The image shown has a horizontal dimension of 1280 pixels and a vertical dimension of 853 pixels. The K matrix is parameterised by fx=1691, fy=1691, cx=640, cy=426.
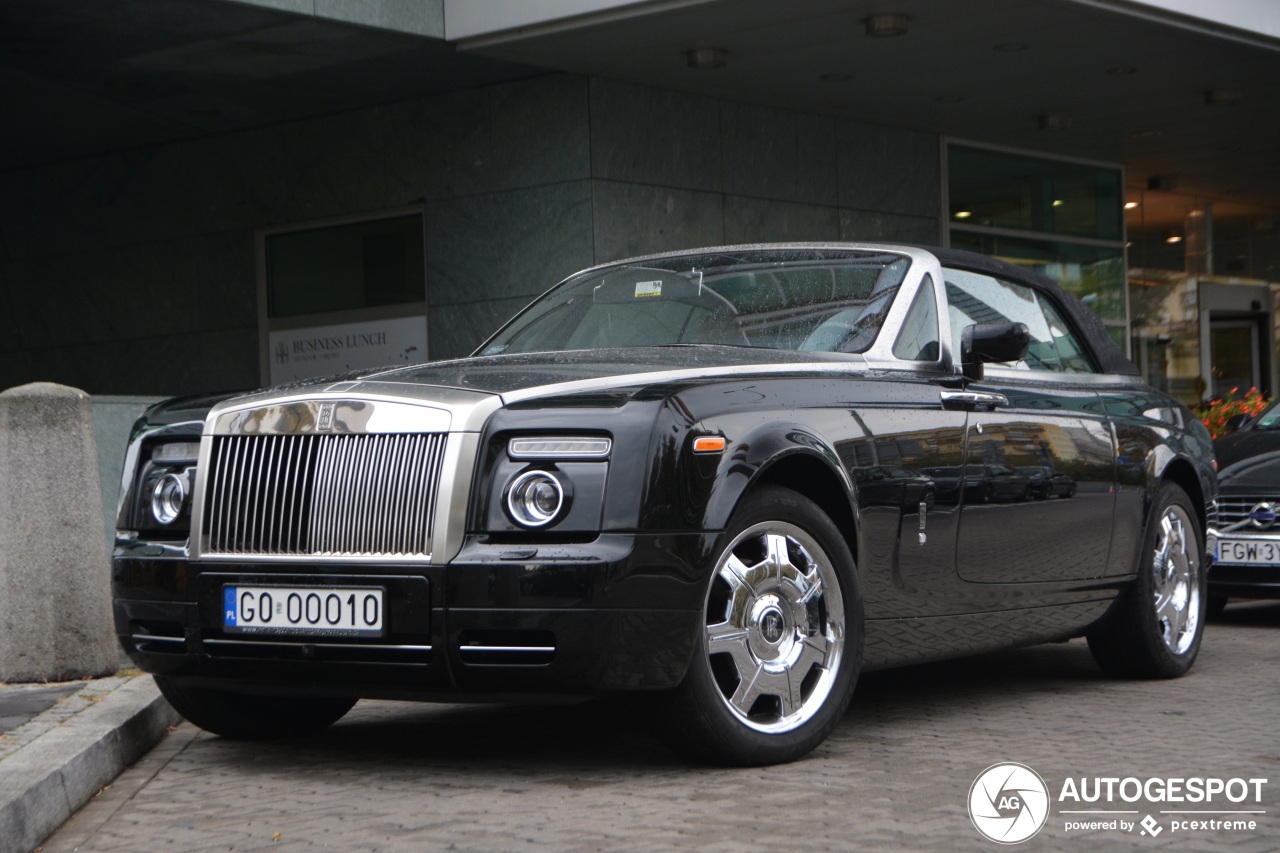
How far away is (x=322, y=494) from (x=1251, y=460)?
660cm

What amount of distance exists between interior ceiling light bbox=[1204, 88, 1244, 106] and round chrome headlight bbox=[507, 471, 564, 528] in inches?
554

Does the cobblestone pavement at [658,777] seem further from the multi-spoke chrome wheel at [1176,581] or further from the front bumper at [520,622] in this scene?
the multi-spoke chrome wheel at [1176,581]

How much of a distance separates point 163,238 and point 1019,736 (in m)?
14.2

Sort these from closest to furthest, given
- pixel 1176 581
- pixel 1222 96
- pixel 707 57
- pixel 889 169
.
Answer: pixel 1176 581
pixel 707 57
pixel 1222 96
pixel 889 169

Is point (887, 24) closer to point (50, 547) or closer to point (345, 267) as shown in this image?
point (345, 267)

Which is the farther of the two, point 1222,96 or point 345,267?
A: point 1222,96

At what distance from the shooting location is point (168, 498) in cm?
518

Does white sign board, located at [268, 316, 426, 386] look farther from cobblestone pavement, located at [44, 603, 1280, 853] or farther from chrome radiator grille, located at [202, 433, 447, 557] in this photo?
chrome radiator grille, located at [202, 433, 447, 557]

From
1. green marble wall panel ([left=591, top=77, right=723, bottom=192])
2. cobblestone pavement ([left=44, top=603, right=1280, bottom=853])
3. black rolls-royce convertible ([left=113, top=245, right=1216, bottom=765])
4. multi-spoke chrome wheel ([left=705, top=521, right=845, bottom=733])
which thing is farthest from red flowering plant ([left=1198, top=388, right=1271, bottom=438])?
multi-spoke chrome wheel ([left=705, top=521, right=845, bottom=733])

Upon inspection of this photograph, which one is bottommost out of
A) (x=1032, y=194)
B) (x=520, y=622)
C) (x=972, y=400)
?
(x=520, y=622)

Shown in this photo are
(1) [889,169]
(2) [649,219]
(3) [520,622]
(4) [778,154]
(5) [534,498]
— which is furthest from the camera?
(1) [889,169]

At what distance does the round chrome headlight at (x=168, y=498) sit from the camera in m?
5.13

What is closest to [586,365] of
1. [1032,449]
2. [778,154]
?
[1032,449]

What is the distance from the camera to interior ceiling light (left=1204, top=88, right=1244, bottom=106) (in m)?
16.9
